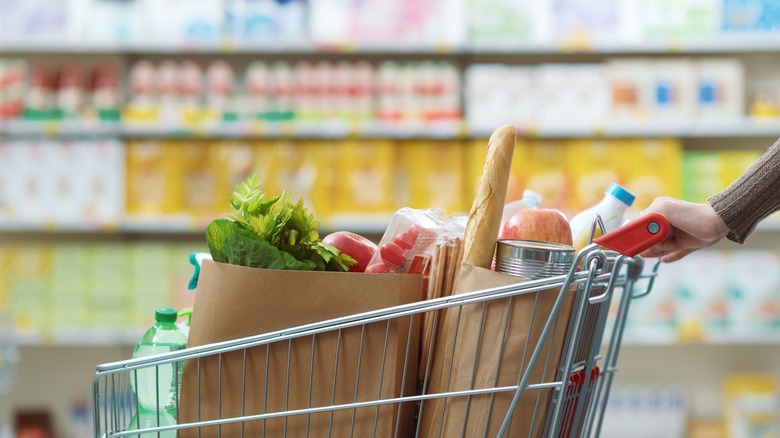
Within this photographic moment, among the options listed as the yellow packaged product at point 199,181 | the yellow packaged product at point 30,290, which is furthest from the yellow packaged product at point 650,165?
the yellow packaged product at point 30,290

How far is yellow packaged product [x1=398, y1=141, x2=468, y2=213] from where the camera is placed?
2.88m

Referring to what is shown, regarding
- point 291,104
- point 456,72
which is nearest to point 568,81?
point 456,72

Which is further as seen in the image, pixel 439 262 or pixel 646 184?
pixel 646 184

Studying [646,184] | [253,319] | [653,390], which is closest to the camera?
[253,319]

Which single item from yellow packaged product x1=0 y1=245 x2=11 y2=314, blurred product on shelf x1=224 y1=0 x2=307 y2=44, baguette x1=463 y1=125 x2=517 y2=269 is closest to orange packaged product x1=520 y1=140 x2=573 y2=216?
blurred product on shelf x1=224 y1=0 x2=307 y2=44

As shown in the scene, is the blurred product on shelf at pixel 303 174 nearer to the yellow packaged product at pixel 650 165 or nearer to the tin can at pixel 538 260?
the yellow packaged product at pixel 650 165

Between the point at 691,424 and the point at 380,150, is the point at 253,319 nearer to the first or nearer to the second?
the point at 380,150

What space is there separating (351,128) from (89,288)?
1.28 m

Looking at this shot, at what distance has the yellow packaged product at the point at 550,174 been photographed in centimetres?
285

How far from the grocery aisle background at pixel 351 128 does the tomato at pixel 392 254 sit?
1.81m

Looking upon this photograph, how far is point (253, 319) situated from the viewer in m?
0.92

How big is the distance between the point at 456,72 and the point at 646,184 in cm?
89

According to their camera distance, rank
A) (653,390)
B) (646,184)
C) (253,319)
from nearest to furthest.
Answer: (253,319), (646,184), (653,390)

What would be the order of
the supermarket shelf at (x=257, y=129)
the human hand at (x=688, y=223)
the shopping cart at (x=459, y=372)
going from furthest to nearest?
1. the supermarket shelf at (x=257, y=129)
2. the human hand at (x=688, y=223)
3. the shopping cart at (x=459, y=372)
